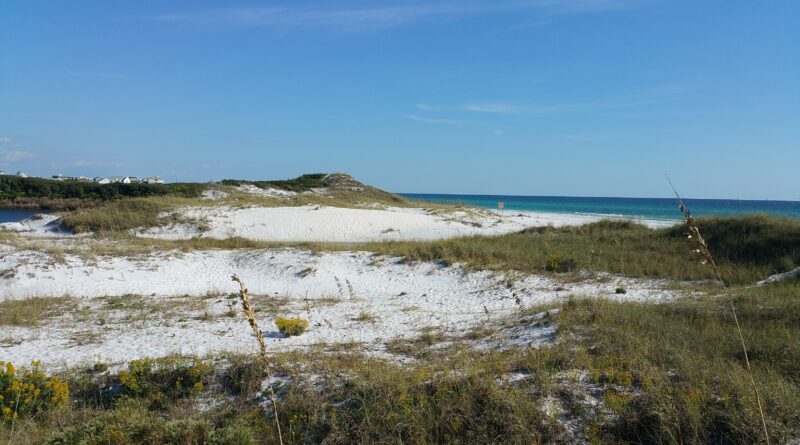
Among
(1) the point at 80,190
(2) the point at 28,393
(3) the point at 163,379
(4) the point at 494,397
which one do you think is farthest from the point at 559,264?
(1) the point at 80,190

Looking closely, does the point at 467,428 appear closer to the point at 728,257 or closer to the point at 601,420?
the point at 601,420

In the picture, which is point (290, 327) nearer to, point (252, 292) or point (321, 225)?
point (252, 292)

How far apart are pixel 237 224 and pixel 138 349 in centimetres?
2018

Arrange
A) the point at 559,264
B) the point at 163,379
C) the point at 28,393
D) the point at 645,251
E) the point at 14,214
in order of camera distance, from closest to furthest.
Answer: the point at 28,393, the point at 163,379, the point at 559,264, the point at 645,251, the point at 14,214

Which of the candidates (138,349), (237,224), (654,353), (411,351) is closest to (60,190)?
(237,224)

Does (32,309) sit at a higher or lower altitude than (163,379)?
lower

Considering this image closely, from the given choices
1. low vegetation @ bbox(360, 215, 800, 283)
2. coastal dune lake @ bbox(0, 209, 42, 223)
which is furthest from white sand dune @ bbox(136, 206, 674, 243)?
coastal dune lake @ bbox(0, 209, 42, 223)

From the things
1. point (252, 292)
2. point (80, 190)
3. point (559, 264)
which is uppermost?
point (80, 190)

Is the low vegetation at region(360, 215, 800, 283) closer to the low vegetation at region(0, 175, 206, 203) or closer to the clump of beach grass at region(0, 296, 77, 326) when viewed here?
the clump of beach grass at region(0, 296, 77, 326)

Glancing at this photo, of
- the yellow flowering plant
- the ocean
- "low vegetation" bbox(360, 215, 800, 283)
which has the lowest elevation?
the yellow flowering plant

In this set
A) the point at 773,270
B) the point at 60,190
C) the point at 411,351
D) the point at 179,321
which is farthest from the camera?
the point at 60,190

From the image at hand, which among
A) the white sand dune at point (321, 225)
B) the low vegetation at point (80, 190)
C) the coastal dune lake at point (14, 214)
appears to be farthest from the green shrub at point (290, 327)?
the low vegetation at point (80, 190)

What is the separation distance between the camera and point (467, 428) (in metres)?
4.84

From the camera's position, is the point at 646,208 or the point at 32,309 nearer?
the point at 32,309
